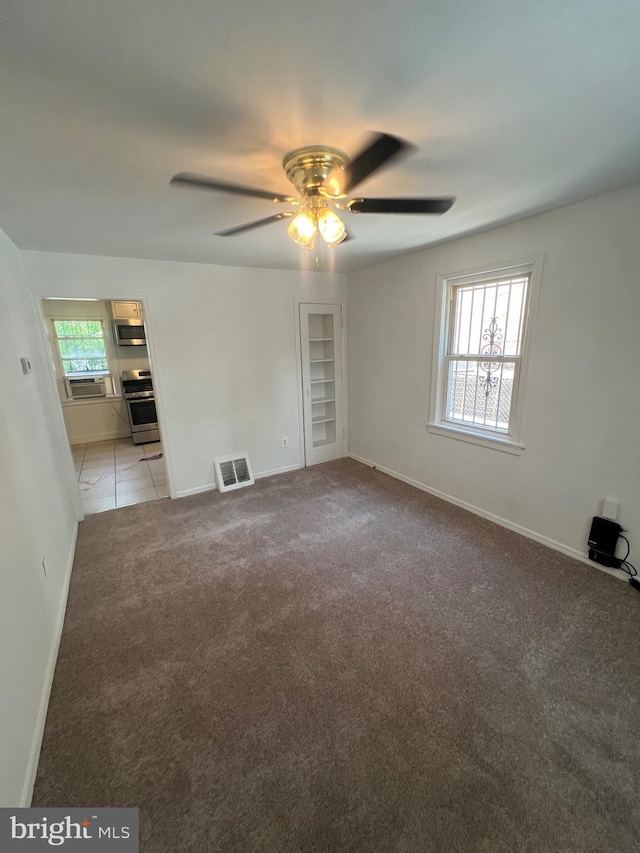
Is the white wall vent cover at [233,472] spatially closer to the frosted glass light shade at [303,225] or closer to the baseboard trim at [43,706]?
the baseboard trim at [43,706]

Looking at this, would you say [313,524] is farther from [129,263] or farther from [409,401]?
[129,263]

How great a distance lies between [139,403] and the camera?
558 cm

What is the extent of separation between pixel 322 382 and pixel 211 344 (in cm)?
154

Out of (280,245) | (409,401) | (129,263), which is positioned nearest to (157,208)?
(280,245)

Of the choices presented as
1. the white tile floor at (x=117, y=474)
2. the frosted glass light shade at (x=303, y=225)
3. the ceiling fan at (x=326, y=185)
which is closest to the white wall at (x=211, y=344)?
the white tile floor at (x=117, y=474)

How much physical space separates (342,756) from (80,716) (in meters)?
1.19

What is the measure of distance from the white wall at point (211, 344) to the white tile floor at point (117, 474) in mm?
627

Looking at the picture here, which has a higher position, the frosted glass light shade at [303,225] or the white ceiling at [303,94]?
the white ceiling at [303,94]

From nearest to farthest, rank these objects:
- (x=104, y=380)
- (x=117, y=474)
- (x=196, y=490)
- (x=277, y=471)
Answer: (x=196, y=490) < (x=277, y=471) < (x=117, y=474) < (x=104, y=380)

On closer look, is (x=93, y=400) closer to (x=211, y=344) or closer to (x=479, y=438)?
(x=211, y=344)

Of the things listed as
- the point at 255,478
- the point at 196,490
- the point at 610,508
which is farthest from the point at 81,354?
the point at 610,508

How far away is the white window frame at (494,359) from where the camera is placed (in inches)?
100

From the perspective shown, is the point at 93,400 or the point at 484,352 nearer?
the point at 484,352

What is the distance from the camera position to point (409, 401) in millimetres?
3703
